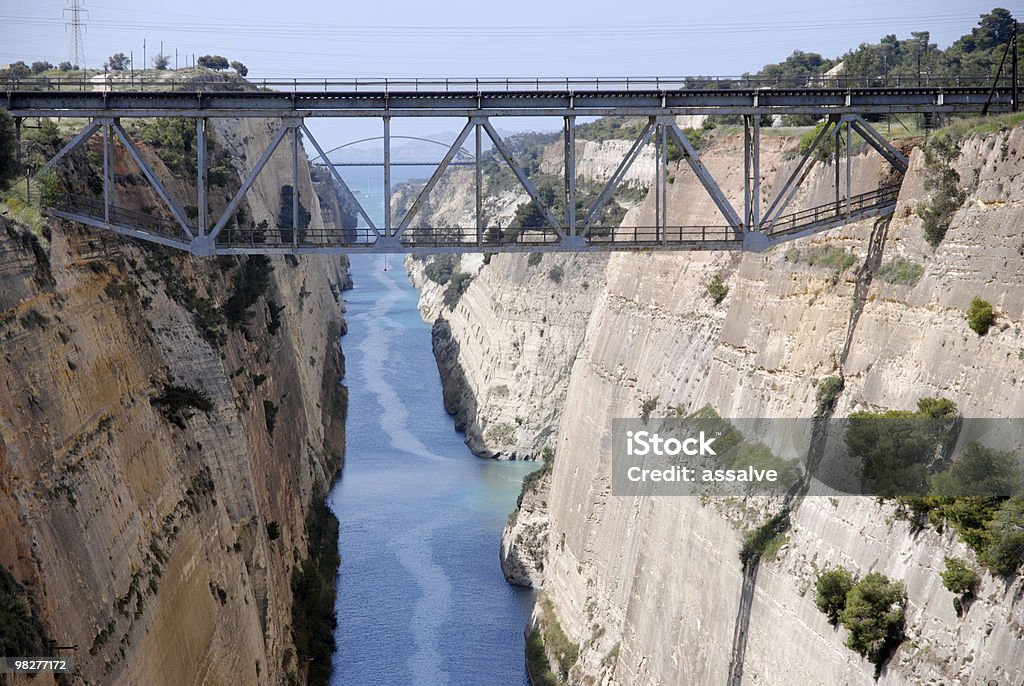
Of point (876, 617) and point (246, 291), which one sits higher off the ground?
point (246, 291)

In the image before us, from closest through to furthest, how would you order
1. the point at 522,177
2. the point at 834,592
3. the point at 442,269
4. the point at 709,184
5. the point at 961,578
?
the point at 961,578 → the point at 834,592 → the point at 522,177 → the point at 709,184 → the point at 442,269

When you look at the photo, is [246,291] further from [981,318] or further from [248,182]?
[981,318]

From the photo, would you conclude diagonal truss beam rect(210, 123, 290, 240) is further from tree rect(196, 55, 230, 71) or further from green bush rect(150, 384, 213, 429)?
tree rect(196, 55, 230, 71)

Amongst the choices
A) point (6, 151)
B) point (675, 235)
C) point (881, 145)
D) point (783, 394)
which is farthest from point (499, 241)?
point (6, 151)

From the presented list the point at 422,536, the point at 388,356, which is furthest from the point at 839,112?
the point at 388,356

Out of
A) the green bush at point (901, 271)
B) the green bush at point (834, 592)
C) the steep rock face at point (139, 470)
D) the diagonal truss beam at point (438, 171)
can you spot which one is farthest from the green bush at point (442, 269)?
the green bush at point (834, 592)

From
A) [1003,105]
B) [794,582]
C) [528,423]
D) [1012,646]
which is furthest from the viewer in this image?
[528,423]

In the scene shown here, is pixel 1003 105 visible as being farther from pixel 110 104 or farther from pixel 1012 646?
pixel 110 104
